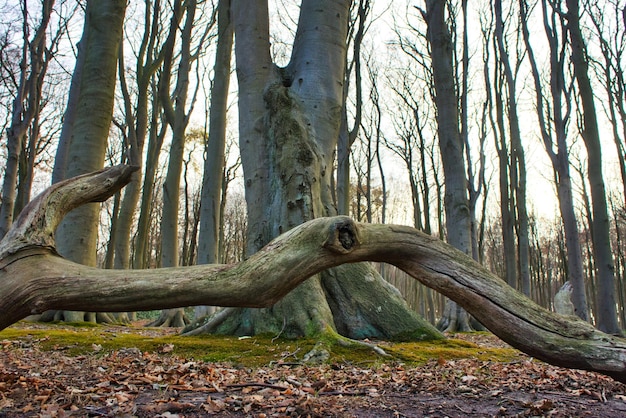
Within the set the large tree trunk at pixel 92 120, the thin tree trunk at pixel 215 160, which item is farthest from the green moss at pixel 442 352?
the thin tree trunk at pixel 215 160

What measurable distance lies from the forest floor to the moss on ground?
2 cm

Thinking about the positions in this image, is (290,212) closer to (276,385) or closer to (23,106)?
(276,385)

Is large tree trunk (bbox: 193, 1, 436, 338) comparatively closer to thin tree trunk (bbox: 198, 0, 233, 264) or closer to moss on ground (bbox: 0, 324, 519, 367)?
moss on ground (bbox: 0, 324, 519, 367)

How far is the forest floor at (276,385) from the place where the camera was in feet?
8.55

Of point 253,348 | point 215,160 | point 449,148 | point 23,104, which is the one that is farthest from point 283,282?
point 23,104

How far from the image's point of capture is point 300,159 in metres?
5.44

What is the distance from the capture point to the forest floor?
2607 millimetres

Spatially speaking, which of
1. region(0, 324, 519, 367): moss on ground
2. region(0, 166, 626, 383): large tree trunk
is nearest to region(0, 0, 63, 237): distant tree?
region(0, 324, 519, 367): moss on ground

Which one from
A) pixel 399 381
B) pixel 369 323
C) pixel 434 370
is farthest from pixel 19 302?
pixel 369 323

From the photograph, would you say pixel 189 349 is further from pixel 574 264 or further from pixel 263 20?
pixel 574 264

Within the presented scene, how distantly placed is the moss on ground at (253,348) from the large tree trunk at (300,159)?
1.14ft

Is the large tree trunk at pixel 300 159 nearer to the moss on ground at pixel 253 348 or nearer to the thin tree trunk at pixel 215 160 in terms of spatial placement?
the moss on ground at pixel 253 348

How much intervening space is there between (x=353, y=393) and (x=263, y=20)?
209 inches

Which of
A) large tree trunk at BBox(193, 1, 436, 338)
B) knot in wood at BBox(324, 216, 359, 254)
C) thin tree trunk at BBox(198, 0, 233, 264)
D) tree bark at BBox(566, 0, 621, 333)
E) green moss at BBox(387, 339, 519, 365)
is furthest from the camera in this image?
thin tree trunk at BBox(198, 0, 233, 264)
